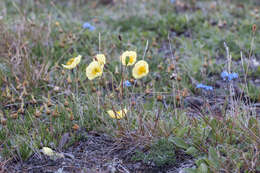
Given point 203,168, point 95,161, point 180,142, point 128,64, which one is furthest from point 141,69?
point 203,168

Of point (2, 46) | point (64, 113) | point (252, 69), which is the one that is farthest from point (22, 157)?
point (252, 69)

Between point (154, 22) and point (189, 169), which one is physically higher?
point (154, 22)

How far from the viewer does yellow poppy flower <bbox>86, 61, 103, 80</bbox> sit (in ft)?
7.72

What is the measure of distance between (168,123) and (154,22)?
239 centimetres

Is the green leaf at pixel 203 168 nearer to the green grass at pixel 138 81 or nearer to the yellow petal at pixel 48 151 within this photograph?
the green grass at pixel 138 81

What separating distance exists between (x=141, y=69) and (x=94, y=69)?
0.30 m

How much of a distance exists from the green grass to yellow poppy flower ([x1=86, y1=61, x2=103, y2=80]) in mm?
130

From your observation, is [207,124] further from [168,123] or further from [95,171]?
[95,171]

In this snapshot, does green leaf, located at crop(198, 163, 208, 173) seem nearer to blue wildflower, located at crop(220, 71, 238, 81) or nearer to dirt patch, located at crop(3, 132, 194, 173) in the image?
dirt patch, located at crop(3, 132, 194, 173)

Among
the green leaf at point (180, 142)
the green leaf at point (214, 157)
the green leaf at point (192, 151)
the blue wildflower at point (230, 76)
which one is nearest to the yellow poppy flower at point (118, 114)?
the green leaf at point (180, 142)

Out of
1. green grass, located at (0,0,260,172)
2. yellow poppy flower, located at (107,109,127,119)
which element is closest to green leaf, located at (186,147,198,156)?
green grass, located at (0,0,260,172)

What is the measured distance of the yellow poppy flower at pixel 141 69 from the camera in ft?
7.57

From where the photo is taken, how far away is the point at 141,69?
233cm

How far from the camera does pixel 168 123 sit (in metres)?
2.30
